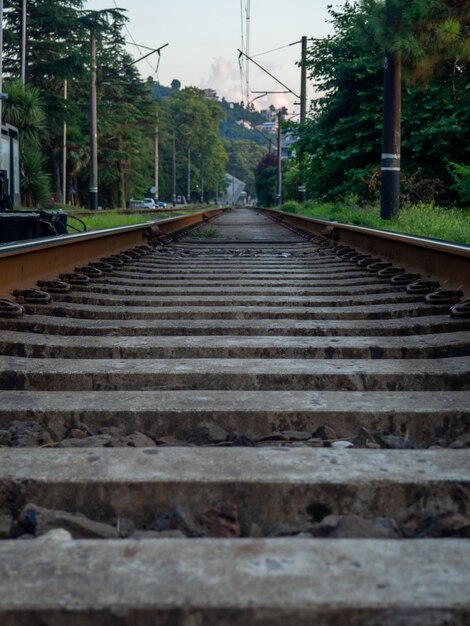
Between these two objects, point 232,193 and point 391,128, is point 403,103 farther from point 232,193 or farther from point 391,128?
point 232,193

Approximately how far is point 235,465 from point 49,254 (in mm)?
3790

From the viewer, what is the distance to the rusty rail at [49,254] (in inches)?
175

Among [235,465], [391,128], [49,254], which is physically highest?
[391,128]

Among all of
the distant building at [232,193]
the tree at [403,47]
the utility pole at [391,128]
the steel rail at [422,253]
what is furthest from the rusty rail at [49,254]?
the distant building at [232,193]

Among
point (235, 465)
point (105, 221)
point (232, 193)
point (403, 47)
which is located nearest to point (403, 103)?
point (403, 47)

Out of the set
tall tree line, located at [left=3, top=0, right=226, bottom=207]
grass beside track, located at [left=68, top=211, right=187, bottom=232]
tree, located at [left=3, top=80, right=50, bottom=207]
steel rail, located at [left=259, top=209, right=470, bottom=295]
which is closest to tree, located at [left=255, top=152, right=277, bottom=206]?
tall tree line, located at [left=3, top=0, right=226, bottom=207]

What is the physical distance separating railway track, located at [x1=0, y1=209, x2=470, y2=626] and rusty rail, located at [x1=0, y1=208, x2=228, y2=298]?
33 centimetres

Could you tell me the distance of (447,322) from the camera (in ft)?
12.1

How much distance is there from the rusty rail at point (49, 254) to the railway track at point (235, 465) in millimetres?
330

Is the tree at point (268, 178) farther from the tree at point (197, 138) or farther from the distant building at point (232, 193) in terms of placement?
the distant building at point (232, 193)

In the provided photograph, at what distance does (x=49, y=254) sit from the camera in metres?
5.43

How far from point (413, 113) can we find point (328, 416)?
15.7 meters

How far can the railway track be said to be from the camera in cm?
128

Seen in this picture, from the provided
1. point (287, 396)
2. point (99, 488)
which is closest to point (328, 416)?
point (287, 396)
